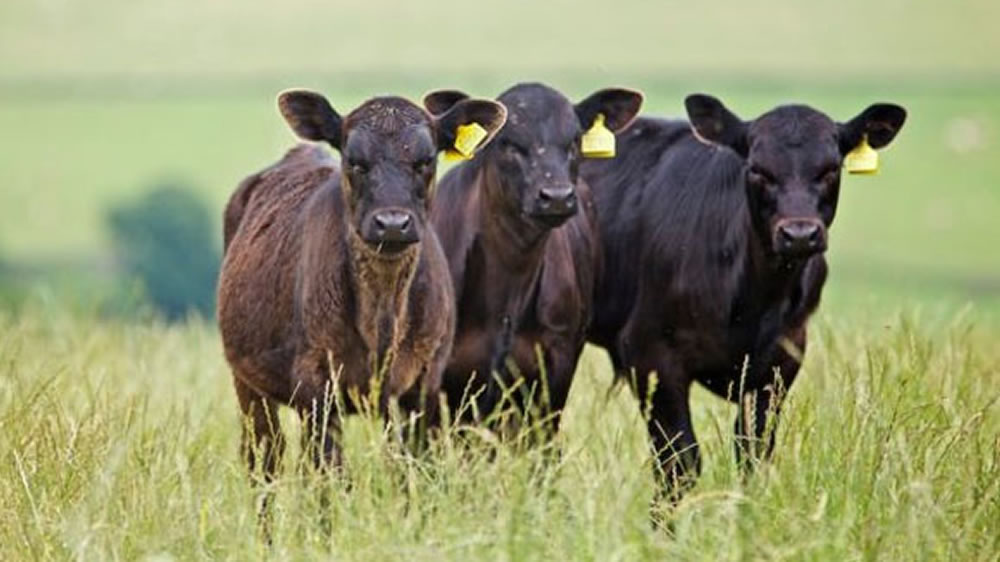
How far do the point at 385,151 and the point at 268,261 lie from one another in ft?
3.68

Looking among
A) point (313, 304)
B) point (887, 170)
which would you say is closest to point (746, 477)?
point (313, 304)

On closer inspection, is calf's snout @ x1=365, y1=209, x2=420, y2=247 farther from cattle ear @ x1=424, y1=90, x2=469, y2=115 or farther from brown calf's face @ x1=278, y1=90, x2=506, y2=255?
cattle ear @ x1=424, y1=90, x2=469, y2=115

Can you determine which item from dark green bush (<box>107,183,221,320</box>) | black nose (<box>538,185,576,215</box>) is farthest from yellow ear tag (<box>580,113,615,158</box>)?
dark green bush (<box>107,183,221,320</box>)

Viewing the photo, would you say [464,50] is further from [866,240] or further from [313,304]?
[313,304]

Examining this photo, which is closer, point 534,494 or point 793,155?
point 534,494

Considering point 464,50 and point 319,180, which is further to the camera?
point 464,50

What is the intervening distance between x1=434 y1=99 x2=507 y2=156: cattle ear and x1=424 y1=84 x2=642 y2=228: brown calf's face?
424 millimetres

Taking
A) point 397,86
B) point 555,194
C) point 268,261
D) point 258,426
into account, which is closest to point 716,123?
point 555,194

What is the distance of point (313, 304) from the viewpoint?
9.88m

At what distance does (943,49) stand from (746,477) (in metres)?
79.1

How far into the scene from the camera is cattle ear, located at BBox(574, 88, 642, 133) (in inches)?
455

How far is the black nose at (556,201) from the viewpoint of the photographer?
10.6m

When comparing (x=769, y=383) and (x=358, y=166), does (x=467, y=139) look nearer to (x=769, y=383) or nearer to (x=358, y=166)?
(x=358, y=166)

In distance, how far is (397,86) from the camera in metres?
73.0
